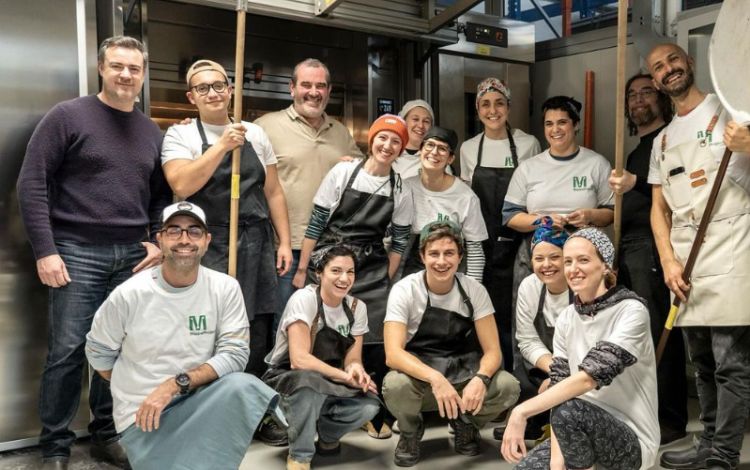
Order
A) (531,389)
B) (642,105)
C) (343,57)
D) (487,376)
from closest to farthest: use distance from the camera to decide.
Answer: (487,376) → (531,389) → (642,105) → (343,57)

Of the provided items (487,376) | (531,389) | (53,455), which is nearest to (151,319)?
(53,455)

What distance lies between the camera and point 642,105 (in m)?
3.44

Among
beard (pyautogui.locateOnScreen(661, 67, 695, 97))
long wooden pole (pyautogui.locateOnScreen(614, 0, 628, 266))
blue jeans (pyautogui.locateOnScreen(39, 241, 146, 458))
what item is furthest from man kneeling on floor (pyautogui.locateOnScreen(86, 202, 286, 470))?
beard (pyautogui.locateOnScreen(661, 67, 695, 97))

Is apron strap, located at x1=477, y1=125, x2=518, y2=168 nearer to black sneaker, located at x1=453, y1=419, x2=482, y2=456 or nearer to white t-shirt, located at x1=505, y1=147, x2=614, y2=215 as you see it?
white t-shirt, located at x1=505, y1=147, x2=614, y2=215

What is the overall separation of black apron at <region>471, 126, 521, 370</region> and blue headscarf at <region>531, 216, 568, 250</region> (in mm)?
506

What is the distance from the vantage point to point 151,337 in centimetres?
238

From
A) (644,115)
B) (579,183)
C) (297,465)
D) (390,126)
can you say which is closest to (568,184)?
(579,183)

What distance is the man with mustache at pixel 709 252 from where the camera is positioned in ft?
8.63

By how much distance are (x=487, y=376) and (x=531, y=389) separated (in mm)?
333

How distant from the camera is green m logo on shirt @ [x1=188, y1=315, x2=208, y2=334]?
244 cm

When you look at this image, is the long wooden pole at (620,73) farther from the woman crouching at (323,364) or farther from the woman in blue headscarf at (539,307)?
the woman crouching at (323,364)

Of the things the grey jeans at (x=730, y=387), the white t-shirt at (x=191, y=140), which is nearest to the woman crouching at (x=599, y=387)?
the grey jeans at (x=730, y=387)

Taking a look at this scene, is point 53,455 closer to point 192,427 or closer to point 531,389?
point 192,427

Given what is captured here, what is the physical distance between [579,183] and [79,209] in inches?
87.2
